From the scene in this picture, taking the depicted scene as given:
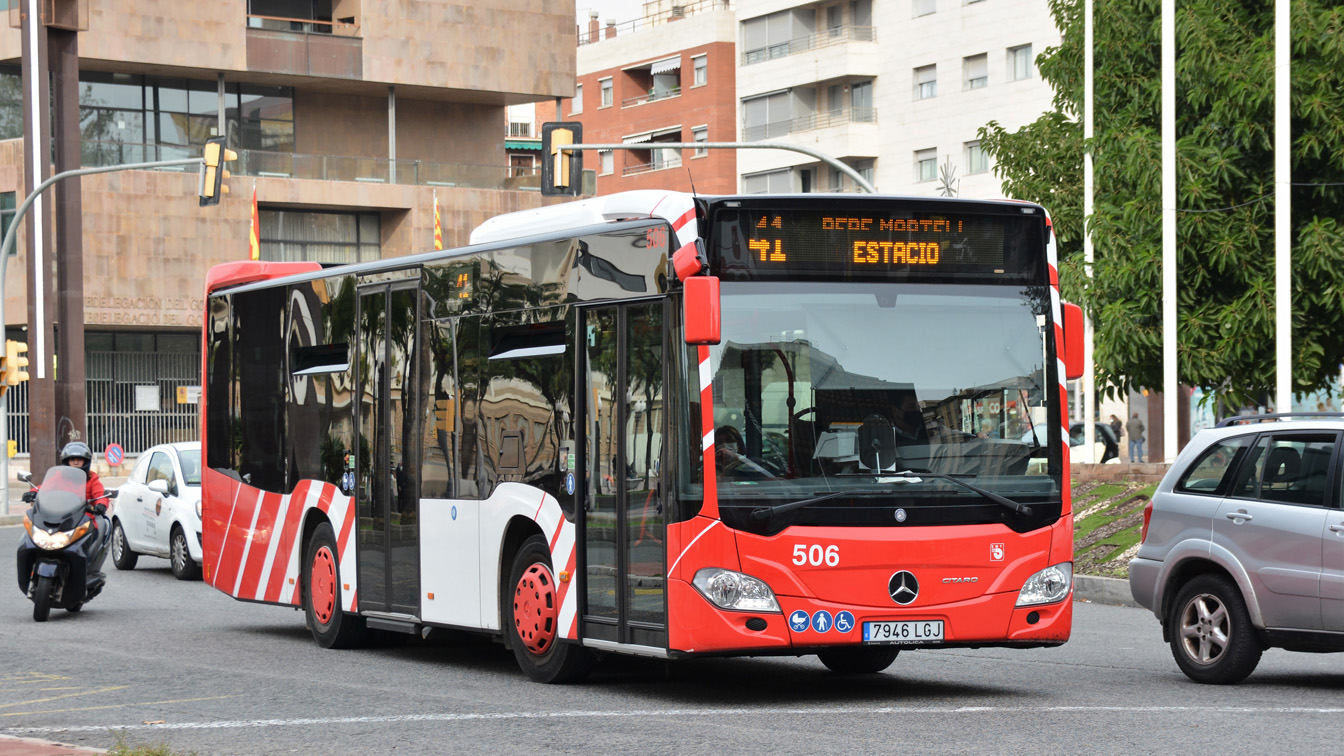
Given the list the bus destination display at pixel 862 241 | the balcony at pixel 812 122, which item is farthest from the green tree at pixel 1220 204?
the balcony at pixel 812 122

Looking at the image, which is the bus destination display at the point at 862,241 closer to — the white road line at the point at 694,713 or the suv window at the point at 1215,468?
the suv window at the point at 1215,468

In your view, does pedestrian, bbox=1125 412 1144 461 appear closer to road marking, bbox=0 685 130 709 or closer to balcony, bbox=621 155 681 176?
balcony, bbox=621 155 681 176

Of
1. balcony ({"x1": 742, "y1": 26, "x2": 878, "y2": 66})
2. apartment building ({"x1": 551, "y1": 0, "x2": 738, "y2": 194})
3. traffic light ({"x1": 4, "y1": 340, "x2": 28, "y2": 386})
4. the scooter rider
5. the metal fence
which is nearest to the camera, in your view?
the scooter rider

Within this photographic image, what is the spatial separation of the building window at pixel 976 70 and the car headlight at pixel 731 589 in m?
56.8

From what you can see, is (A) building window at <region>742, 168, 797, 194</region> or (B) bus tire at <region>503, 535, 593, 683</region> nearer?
(B) bus tire at <region>503, 535, 593, 683</region>

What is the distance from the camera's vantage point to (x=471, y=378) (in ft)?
41.8

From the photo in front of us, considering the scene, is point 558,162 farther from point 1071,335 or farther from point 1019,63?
point 1019,63

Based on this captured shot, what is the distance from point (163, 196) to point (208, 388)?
3743 cm

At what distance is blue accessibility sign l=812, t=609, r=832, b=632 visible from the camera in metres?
10.5

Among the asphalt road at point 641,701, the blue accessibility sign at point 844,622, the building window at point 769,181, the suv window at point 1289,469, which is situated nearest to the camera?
the asphalt road at point 641,701

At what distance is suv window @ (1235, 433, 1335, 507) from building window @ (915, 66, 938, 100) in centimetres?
5656

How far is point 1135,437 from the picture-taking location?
51031 mm

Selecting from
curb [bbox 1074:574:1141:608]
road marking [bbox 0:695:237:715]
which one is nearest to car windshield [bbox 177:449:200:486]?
curb [bbox 1074:574:1141:608]

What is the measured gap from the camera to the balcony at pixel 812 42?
229 ft
